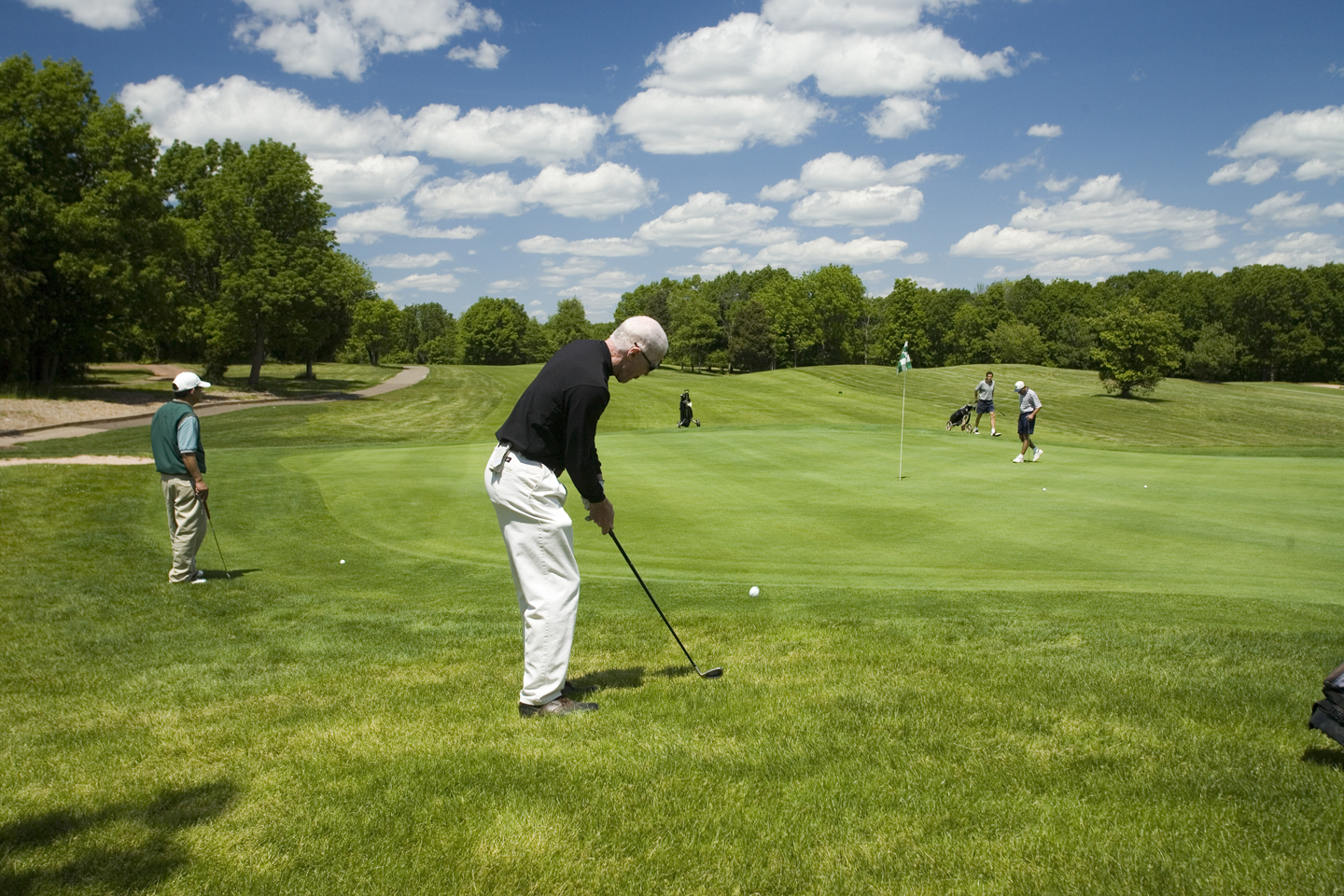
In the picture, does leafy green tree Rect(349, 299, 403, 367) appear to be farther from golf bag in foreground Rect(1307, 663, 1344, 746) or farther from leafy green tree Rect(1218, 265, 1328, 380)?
leafy green tree Rect(1218, 265, 1328, 380)

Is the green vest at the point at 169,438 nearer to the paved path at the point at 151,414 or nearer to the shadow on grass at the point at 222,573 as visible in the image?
the shadow on grass at the point at 222,573

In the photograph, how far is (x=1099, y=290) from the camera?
110m

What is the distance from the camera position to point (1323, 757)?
4117mm

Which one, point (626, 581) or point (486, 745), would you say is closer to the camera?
point (486, 745)

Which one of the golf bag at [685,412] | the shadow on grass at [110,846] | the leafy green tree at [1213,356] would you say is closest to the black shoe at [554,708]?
the shadow on grass at [110,846]

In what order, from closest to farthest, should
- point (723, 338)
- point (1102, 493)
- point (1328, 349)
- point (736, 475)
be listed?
point (1102, 493) → point (736, 475) → point (1328, 349) → point (723, 338)

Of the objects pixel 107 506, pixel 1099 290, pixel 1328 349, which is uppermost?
pixel 1099 290

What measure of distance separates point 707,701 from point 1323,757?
3.16 meters

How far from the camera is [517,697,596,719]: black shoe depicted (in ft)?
16.5

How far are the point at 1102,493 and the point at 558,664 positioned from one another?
12414 millimetres

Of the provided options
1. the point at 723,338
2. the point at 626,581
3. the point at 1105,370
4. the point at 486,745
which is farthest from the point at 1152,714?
the point at 723,338

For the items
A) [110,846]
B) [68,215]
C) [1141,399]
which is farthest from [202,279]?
[1141,399]

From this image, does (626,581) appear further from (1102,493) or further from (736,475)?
(1102,493)

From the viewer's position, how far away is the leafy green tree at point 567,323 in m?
131
